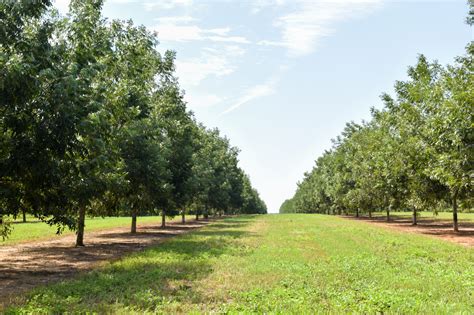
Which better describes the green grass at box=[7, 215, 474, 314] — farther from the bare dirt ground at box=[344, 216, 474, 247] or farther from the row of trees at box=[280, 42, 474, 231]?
the bare dirt ground at box=[344, 216, 474, 247]

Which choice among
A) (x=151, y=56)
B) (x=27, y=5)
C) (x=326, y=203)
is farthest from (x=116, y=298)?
(x=326, y=203)

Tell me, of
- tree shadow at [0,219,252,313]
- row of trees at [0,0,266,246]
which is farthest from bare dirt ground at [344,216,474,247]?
row of trees at [0,0,266,246]

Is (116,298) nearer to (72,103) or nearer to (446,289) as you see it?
(72,103)

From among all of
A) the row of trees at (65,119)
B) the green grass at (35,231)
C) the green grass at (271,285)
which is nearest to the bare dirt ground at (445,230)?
the green grass at (271,285)

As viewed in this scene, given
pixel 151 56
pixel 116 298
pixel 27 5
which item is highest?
pixel 151 56

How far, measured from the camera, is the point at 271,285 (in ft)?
41.5

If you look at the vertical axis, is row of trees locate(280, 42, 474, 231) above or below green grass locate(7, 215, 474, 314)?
above

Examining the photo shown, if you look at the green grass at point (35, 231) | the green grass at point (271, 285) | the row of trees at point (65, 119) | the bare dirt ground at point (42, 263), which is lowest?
the green grass at point (35, 231)

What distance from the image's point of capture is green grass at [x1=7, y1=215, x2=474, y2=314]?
10094 millimetres

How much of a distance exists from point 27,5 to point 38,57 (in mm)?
1679

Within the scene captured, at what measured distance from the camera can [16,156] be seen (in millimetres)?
13906

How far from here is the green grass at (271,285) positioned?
1009 centimetres

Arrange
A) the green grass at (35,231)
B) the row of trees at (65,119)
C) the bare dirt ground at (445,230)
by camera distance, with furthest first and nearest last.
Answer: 1. the green grass at (35,231)
2. the bare dirt ground at (445,230)
3. the row of trees at (65,119)

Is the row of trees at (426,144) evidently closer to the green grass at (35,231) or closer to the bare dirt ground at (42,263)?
the bare dirt ground at (42,263)
